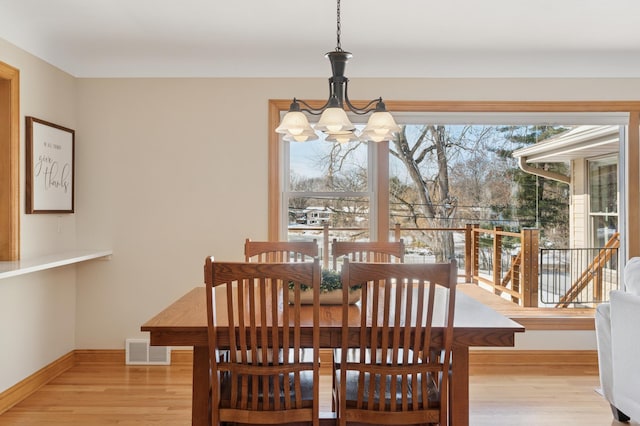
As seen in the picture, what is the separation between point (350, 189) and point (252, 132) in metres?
0.89

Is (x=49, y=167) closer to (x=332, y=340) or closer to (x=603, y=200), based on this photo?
(x=332, y=340)

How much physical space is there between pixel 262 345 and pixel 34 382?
234cm

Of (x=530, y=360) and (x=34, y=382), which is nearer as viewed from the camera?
(x=34, y=382)

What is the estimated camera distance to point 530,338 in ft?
12.6

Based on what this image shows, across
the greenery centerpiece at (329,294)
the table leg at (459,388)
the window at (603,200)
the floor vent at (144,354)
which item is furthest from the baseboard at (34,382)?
the window at (603,200)

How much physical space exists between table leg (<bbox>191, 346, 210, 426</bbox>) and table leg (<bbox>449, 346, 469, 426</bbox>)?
0.96m

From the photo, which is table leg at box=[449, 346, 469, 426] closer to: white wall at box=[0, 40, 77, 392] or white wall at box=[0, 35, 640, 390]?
white wall at box=[0, 35, 640, 390]

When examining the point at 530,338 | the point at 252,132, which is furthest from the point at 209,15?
the point at 530,338

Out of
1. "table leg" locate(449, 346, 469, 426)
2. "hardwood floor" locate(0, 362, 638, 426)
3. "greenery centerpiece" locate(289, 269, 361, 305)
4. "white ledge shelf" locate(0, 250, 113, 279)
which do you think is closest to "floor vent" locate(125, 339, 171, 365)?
"hardwood floor" locate(0, 362, 638, 426)

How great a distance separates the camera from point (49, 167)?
343 cm

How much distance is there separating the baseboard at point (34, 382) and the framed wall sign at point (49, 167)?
1.10m

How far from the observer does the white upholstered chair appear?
2.45m

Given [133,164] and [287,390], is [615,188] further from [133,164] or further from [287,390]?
[133,164]

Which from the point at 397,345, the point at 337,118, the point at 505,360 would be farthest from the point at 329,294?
the point at 505,360
